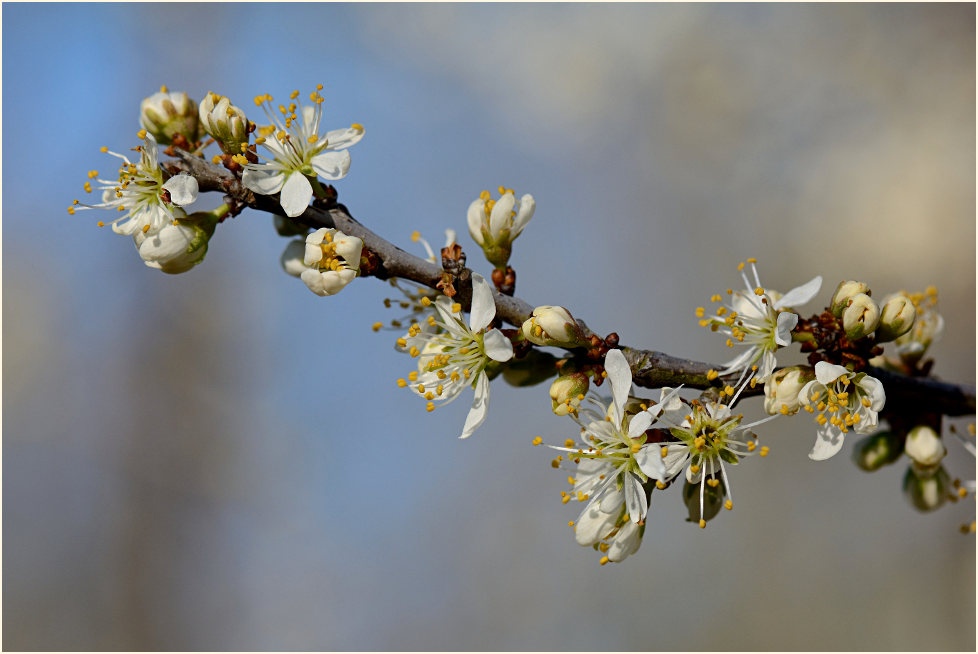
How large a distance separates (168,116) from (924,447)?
1426mm

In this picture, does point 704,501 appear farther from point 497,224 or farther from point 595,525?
point 497,224

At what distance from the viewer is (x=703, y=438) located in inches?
42.3

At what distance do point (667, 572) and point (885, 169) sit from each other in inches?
121

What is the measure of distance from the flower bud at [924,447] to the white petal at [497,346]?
0.80 m

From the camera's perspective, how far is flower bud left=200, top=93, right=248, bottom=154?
3.62 feet

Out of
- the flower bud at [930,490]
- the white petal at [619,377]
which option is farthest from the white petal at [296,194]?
the flower bud at [930,490]

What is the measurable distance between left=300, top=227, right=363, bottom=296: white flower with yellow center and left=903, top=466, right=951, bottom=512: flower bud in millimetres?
1220

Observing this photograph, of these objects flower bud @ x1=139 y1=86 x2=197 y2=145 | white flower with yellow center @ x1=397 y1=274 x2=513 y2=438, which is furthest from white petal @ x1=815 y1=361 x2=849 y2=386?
flower bud @ x1=139 y1=86 x2=197 y2=145

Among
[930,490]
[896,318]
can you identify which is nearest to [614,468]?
[896,318]

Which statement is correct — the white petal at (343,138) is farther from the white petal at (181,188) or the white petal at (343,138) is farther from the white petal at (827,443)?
the white petal at (827,443)

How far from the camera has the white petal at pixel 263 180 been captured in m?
1.09

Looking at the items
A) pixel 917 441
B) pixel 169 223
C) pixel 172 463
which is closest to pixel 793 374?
pixel 917 441

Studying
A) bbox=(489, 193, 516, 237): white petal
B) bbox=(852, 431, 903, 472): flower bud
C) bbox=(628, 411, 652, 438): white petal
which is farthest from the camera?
bbox=(852, 431, 903, 472): flower bud

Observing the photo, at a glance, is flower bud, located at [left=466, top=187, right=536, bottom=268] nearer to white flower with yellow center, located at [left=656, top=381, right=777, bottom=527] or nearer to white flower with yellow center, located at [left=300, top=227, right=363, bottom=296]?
white flower with yellow center, located at [left=300, top=227, right=363, bottom=296]
